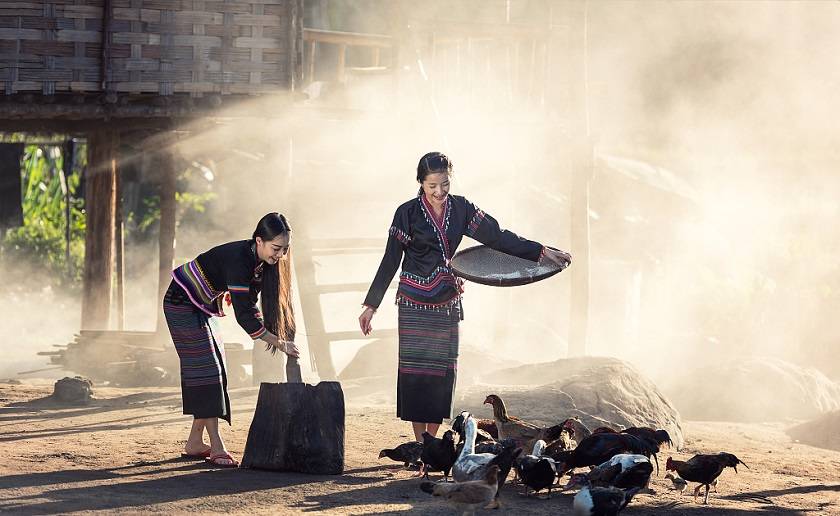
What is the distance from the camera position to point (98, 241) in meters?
14.2

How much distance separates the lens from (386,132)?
13.7m

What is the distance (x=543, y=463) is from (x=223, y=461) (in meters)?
2.07

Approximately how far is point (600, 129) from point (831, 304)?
655cm

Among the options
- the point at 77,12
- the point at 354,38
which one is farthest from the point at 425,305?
the point at 354,38

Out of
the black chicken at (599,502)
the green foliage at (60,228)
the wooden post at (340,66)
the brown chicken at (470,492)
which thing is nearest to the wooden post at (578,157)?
the wooden post at (340,66)

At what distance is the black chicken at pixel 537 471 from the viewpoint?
648cm

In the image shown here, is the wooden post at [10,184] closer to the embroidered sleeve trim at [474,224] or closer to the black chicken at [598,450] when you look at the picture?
the embroidered sleeve trim at [474,224]

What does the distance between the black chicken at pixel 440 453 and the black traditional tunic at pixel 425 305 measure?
51 centimetres

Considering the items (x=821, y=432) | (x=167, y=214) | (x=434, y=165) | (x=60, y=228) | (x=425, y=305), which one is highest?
(x=60, y=228)

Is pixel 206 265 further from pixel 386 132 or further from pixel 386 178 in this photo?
pixel 386 178

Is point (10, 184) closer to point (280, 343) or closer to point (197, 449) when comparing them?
point (197, 449)

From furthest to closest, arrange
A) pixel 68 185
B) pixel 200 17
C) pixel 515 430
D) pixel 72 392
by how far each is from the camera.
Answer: pixel 68 185 < pixel 200 17 < pixel 72 392 < pixel 515 430

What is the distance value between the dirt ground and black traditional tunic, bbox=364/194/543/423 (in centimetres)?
54

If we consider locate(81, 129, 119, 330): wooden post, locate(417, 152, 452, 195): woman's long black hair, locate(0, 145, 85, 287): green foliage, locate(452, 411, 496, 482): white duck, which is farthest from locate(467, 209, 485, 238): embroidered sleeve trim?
locate(0, 145, 85, 287): green foliage
